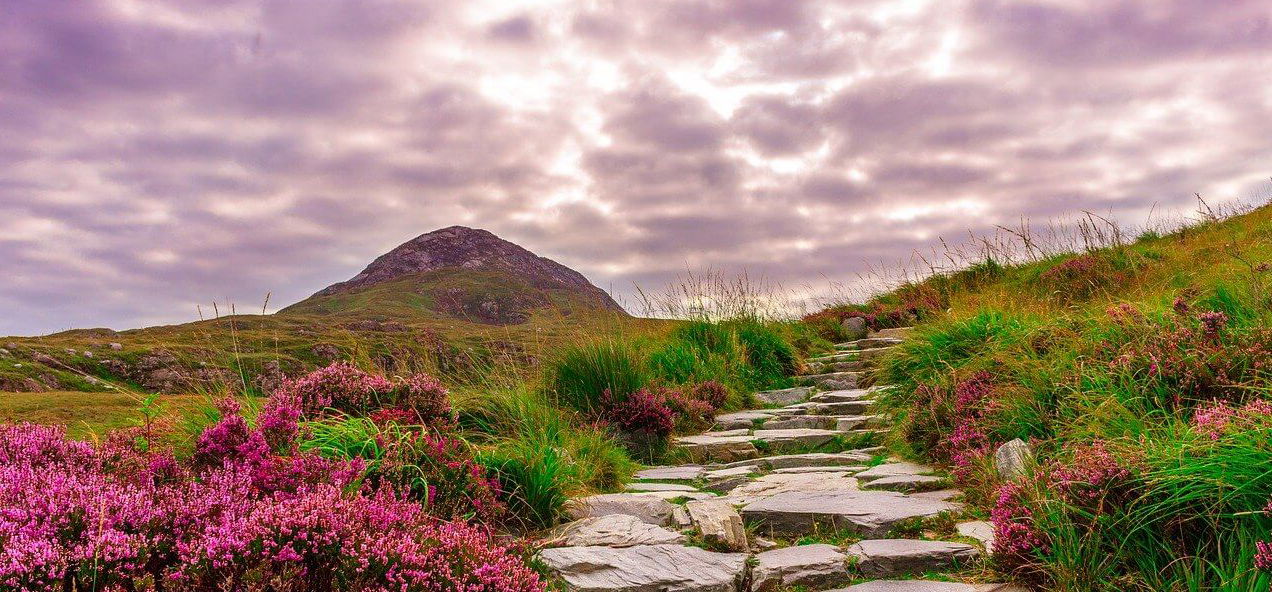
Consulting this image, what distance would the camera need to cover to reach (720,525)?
180 inches

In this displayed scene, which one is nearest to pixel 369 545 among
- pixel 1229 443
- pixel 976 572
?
pixel 976 572

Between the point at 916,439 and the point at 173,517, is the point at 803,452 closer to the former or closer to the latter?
the point at 916,439

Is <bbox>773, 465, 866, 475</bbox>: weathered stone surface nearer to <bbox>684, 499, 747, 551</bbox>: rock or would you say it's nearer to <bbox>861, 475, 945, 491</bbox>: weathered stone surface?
<bbox>861, 475, 945, 491</bbox>: weathered stone surface

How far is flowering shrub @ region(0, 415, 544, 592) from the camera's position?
7.57 feet

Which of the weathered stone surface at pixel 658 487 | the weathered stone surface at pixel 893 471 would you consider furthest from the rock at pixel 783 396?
the weathered stone surface at pixel 658 487

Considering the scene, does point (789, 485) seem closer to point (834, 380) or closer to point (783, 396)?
point (783, 396)

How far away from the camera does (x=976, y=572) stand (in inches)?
154

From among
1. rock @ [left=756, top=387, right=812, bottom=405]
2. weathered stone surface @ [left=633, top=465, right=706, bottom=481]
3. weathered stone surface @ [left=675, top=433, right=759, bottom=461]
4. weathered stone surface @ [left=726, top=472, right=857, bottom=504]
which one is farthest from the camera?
rock @ [left=756, top=387, right=812, bottom=405]

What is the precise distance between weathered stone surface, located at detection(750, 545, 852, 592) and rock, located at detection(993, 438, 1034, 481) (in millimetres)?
1324

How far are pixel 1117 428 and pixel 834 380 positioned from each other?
6.66 metres

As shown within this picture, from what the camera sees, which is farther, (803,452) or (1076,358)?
(803,452)

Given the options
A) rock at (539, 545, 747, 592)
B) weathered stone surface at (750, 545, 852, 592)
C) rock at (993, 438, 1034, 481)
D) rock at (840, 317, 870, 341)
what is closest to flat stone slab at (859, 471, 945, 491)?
rock at (993, 438, 1034, 481)

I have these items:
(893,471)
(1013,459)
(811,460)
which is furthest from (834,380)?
(1013,459)

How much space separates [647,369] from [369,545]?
272 inches
